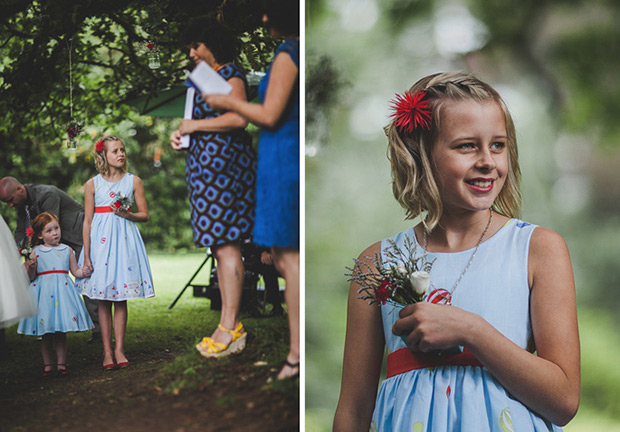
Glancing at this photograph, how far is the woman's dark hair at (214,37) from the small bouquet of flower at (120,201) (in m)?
0.62

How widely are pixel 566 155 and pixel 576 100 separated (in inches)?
11.5

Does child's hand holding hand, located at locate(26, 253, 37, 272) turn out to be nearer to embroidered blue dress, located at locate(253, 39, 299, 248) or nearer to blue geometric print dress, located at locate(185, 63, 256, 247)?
blue geometric print dress, located at locate(185, 63, 256, 247)

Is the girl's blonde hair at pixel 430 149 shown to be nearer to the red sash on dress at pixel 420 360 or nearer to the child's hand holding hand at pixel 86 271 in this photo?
the red sash on dress at pixel 420 360

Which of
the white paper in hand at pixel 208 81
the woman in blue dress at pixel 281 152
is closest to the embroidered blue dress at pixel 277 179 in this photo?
the woman in blue dress at pixel 281 152

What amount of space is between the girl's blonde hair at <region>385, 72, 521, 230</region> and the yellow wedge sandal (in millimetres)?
818

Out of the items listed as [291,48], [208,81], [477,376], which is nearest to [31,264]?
[208,81]

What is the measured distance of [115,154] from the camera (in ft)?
7.89

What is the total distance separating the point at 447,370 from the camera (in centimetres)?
218

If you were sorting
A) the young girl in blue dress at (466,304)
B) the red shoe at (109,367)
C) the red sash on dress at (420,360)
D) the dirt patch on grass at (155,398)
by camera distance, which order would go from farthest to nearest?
the red shoe at (109,367)
the dirt patch on grass at (155,398)
the red sash on dress at (420,360)
the young girl in blue dress at (466,304)

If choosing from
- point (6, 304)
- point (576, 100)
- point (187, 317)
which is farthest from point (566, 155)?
point (6, 304)

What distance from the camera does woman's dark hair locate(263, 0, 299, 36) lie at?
7.97 feet

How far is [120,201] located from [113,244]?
16 cm

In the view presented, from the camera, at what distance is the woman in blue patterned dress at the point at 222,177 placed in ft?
7.80

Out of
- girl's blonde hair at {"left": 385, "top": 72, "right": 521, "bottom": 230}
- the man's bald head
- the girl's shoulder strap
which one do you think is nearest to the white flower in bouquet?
girl's blonde hair at {"left": 385, "top": 72, "right": 521, "bottom": 230}
